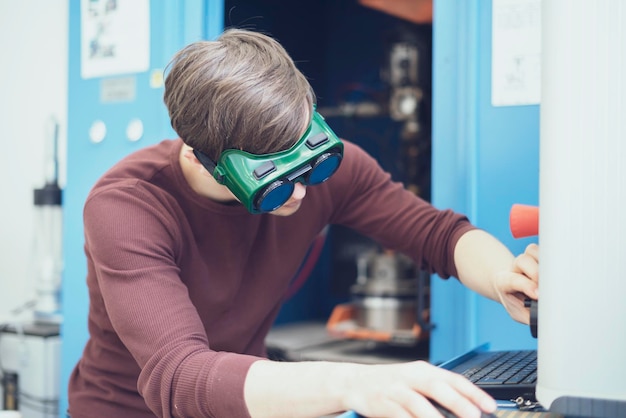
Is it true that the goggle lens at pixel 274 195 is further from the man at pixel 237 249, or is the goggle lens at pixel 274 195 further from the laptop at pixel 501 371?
the laptop at pixel 501 371

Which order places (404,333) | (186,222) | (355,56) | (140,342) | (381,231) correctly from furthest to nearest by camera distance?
1. (355,56)
2. (404,333)
3. (381,231)
4. (186,222)
5. (140,342)

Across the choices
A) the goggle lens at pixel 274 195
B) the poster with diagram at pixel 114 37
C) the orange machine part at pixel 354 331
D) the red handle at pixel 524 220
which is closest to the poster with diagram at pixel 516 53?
the red handle at pixel 524 220

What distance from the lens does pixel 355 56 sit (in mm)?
2623

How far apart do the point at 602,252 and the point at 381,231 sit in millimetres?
751

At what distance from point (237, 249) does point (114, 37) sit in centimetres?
88

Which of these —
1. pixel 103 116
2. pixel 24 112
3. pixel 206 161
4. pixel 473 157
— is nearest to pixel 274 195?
pixel 206 161

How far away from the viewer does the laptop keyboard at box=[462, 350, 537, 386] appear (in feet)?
2.86

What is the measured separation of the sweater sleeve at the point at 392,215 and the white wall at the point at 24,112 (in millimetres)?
1615

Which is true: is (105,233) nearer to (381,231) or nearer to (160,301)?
(160,301)

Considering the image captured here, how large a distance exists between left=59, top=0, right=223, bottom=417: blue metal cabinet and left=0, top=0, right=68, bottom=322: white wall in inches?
30.9

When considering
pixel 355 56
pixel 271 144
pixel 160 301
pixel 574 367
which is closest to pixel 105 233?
pixel 160 301

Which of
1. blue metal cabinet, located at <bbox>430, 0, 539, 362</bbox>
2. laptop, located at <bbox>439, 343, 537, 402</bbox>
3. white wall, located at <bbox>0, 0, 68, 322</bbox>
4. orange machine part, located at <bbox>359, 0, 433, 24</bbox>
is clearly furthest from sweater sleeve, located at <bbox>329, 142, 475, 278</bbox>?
white wall, located at <bbox>0, 0, 68, 322</bbox>

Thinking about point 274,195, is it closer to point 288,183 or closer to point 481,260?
point 288,183

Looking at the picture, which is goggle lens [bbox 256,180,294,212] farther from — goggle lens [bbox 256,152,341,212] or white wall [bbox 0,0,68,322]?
white wall [bbox 0,0,68,322]
